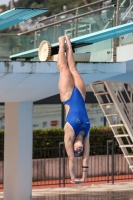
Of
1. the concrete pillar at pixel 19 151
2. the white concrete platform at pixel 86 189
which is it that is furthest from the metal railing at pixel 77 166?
the concrete pillar at pixel 19 151

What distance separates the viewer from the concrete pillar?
18156 mm

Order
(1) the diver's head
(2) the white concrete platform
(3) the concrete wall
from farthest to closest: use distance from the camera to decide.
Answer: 1. (3) the concrete wall
2. (2) the white concrete platform
3. (1) the diver's head

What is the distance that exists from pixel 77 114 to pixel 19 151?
22.4 ft

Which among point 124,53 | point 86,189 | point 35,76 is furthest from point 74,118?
point 86,189

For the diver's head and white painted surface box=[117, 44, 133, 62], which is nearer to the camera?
the diver's head

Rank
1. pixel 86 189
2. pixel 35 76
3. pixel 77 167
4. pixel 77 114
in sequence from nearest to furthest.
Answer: pixel 77 114, pixel 35 76, pixel 86 189, pixel 77 167

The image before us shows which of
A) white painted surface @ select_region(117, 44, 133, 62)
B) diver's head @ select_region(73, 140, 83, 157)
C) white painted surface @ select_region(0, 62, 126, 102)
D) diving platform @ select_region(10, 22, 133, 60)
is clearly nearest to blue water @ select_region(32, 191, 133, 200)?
white painted surface @ select_region(0, 62, 126, 102)

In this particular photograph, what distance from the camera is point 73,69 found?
41.3 feet

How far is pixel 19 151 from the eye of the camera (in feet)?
59.6

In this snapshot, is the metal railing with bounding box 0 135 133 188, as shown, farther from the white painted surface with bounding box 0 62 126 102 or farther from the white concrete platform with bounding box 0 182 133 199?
the white painted surface with bounding box 0 62 126 102

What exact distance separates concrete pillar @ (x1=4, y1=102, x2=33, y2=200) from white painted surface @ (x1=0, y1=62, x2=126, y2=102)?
1.53ft

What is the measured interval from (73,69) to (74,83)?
0.55 m

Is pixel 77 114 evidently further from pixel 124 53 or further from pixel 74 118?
pixel 124 53

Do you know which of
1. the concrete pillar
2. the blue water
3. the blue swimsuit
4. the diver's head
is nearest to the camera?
the blue swimsuit
